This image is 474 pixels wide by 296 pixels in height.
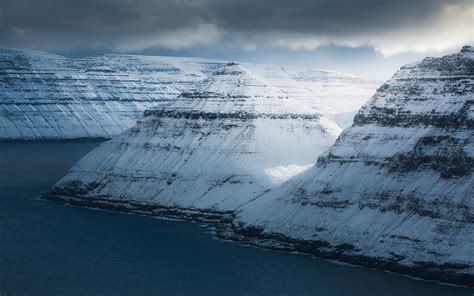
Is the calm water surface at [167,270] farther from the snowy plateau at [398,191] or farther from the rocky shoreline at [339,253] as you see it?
the snowy plateau at [398,191]

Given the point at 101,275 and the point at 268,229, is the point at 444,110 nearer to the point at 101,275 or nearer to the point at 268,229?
the point at 268,229

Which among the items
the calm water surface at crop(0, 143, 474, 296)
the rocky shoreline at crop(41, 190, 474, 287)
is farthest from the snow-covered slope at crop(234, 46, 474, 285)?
the calm water surface at crop(0, 143, 474, 296)

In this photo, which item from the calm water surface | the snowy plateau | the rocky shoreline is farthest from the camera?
the snowy plateau

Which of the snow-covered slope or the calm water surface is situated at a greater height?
the snow-covered slope

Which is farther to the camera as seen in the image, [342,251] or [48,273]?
[342,251]

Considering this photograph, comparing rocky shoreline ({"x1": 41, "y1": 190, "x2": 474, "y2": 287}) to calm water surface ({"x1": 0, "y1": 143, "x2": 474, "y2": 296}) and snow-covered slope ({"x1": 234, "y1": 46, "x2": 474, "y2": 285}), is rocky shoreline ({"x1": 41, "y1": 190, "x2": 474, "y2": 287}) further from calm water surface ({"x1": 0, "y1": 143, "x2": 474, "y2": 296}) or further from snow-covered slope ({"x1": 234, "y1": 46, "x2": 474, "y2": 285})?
calm water surface ({"x1": 0, "y1": 143, "x2": 474, "y2": 296})

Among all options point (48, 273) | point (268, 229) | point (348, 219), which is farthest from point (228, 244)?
point (48, 273)

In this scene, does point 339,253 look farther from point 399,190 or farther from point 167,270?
point 167,270

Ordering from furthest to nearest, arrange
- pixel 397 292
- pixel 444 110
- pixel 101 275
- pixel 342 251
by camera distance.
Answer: pixel 444 110, pixel 342 251, pixel 101 275, pixel 397 292

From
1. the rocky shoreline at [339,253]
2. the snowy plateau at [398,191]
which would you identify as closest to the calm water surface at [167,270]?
the rocky shoreline at [339,253]
